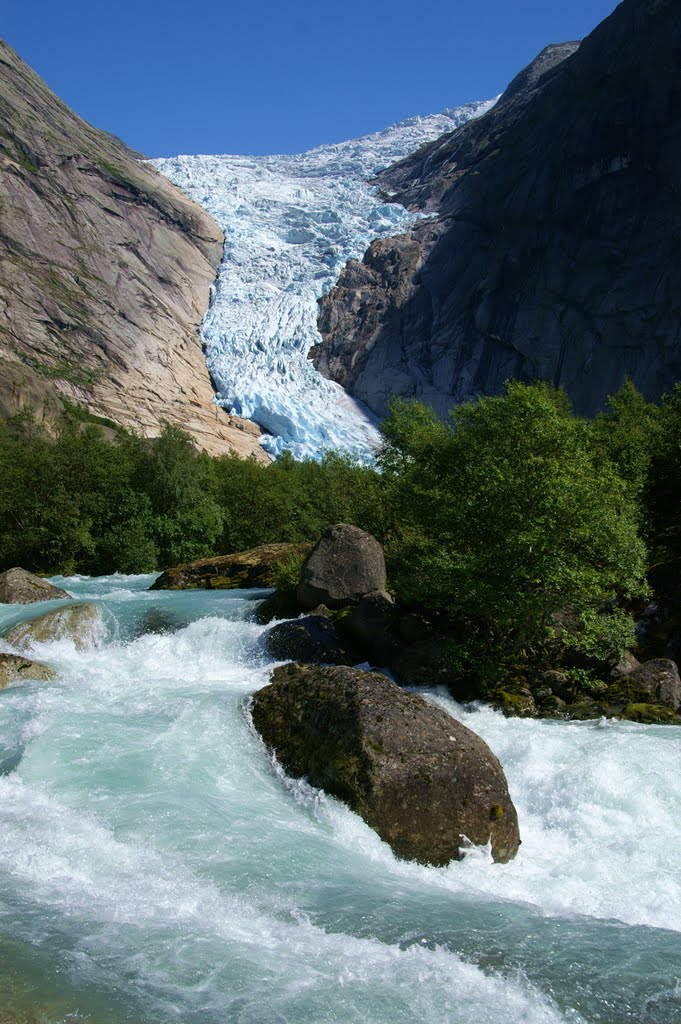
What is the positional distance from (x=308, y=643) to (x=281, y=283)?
7615 centimetres

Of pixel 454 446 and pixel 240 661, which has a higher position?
pixel 454 446

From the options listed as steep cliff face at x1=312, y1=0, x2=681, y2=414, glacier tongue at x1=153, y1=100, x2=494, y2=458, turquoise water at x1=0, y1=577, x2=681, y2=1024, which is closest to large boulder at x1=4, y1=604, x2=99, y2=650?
turquoise water at x1=0, y1=577, x2=681, y2=1024

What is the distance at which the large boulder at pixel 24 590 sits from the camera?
65.7 feet

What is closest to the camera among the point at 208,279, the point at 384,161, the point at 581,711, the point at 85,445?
the point at 581,711

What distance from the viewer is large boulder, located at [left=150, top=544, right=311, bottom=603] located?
76.1ft

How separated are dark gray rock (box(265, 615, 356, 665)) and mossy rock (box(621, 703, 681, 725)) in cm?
507

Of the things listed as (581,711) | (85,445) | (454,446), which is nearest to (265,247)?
(85,445)

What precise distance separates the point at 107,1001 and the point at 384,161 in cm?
12587

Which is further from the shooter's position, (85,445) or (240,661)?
(85,445)

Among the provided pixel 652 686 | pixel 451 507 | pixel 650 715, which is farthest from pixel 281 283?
pixel 650 715

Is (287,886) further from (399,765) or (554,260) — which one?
(554,260)

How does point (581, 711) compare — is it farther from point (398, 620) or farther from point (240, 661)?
point (240, 661)

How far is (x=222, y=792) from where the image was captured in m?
8.33

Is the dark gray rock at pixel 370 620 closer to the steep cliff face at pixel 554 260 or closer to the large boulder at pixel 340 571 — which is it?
the large boulder at pixel 340 571
